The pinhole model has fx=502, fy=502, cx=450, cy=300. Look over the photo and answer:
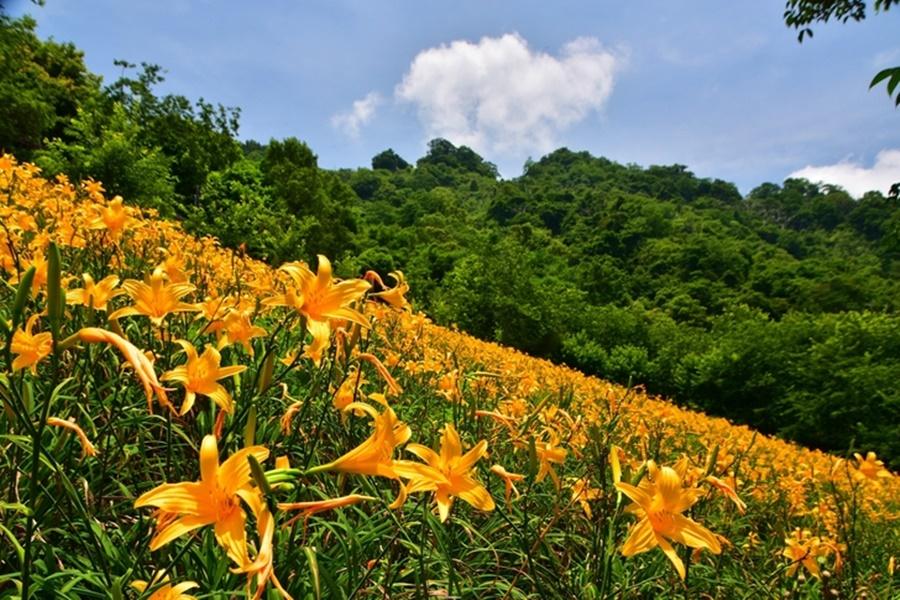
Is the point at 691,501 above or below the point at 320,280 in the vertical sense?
below

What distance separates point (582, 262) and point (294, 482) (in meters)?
42.7

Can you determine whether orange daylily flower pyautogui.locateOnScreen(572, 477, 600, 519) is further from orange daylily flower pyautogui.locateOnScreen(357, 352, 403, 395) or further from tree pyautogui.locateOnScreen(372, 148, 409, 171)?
tree pyautogui.locateOnScreen(372, 148, 409, 171)

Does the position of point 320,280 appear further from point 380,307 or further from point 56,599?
point 380,307

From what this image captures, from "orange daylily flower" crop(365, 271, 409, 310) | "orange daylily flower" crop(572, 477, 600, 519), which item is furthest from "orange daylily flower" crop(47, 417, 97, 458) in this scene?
"orange daylily flower" crop(572, 477, 600, 519)

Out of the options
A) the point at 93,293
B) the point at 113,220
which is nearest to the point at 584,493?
the point at 93,293

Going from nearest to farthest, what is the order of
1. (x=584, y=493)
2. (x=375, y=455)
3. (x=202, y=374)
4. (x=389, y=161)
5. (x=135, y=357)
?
(x=135, y=357) < (x=375, y=455) < (x=202, y=374) < (x=584, y=493) < (x=389, y=161)

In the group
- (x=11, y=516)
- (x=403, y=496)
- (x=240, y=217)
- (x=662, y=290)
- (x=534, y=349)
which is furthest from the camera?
(x=662, y=290)

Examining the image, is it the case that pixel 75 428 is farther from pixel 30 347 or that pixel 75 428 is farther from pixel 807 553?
pixel 807 553

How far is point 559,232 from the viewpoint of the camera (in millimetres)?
55000

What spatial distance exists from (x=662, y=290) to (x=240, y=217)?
3047cm

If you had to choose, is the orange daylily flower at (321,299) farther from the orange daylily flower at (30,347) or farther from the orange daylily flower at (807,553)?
the orange daylily flower at (807,553)

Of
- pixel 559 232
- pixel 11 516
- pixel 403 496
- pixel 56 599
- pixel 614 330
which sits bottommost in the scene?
pixel 56 599

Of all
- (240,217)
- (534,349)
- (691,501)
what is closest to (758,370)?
(534,349)

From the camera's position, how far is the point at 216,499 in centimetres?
68
